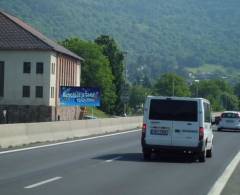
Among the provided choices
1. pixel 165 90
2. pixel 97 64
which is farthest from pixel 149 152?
pixel 165 90

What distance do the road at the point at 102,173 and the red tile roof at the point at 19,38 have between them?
78811mm

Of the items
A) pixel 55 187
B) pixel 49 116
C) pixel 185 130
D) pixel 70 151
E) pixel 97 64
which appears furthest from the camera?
pixel 97 64

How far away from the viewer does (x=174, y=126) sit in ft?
75.3

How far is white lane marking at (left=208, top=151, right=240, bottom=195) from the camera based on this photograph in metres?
14.3

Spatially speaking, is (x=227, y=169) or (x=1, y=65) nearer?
(x=227, y=169)

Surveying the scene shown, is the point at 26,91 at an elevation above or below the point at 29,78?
below

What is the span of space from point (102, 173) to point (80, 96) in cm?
5021

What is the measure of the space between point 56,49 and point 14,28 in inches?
332

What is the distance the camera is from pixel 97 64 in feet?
423

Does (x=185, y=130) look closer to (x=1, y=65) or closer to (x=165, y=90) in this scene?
(x=1, y=65)

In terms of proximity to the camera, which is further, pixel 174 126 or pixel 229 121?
pixel 229 121

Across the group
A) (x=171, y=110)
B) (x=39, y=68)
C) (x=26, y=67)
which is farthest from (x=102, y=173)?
(x=26, y=67)

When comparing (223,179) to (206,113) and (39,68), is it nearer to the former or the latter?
(206,113)

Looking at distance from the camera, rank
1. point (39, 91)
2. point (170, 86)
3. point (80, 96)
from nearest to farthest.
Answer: point (80, 96), point (39, 91), point (170, 86)
